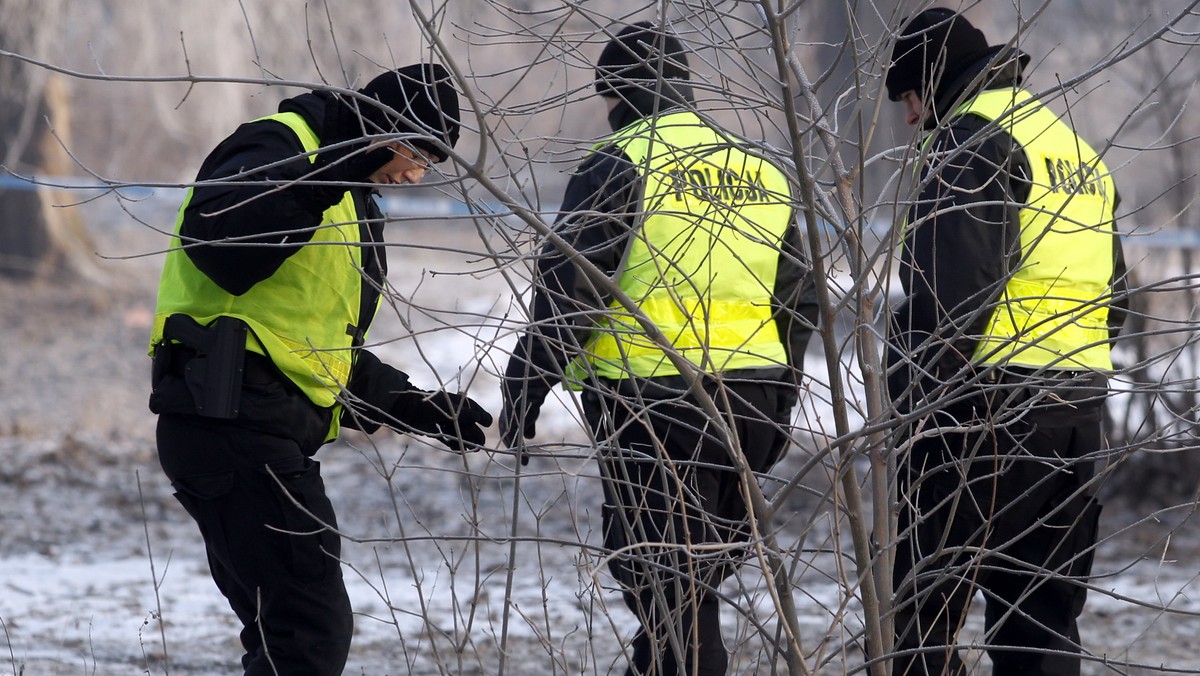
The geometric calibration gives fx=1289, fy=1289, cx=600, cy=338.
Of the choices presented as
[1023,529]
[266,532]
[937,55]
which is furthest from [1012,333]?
[266,532]

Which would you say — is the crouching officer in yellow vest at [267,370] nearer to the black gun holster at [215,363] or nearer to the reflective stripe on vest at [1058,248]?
the black gun holster at [215,363]

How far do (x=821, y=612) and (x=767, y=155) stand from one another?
3216 mm

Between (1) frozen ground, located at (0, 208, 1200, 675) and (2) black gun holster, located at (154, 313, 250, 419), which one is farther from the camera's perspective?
(2) black gun holster, located at (154, 313, 250, 419)

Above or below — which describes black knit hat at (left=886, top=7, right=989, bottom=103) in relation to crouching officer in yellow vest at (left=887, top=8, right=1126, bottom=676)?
above

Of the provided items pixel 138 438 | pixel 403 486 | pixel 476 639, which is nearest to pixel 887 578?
pixel 476 639

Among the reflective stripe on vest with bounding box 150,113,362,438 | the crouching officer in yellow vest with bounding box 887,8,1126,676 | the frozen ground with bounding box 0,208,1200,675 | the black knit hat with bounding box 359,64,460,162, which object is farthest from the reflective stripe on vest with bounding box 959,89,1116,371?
the reflective stripe on vest with bounding box 150,113,362,438

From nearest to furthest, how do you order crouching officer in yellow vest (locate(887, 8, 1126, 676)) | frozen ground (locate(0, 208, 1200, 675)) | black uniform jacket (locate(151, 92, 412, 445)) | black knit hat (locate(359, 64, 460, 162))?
1. frozen ground (locate(0, 208, 1200, 675))
2. black knit hat (locate(359, 64, 460, 162))
3. black uniform jacket (locate(151, 92, 412, 445))
4. crouching officer in yellow vest (locate(887, 8, 1126, 676))

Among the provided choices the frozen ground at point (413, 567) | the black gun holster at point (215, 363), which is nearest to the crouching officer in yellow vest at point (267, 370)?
the black gun holster at point (215, 363)

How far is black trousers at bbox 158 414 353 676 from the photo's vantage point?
2.75 m

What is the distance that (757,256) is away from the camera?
11.4 ft

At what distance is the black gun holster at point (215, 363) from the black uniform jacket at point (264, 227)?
0.15ft

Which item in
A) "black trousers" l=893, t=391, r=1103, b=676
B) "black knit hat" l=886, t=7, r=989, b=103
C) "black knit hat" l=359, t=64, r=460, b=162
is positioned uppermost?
"black knit hat" l=886, t=7, r=989, b=103

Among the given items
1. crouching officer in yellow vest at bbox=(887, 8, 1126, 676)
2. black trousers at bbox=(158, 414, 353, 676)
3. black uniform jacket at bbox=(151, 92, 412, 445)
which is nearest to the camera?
black uniform jacket at bbox=(151, 92, 412, 445)

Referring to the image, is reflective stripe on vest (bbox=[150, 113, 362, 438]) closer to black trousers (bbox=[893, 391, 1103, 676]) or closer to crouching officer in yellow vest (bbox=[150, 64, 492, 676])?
crouching officer in yellow vest (bbox=[150, 64, 492, 676])
